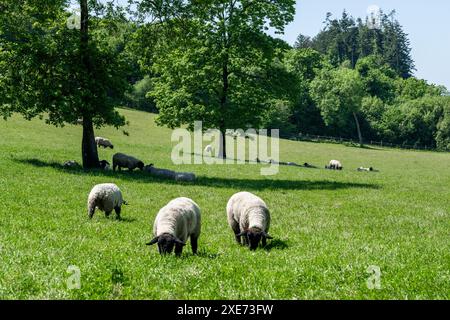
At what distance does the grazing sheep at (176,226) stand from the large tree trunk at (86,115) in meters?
20.5

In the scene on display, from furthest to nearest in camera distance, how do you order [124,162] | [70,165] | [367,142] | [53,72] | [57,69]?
[367,142] < [124,162] < [70,165] < [53,72] < [57,69]

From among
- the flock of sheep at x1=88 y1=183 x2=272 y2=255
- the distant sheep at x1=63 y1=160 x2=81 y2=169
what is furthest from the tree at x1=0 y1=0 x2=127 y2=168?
the flock of sheep at x1=88 y1=183 x2=272 y2=255

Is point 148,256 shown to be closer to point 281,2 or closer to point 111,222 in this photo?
point 111,222

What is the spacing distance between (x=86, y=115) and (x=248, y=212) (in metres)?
21.2

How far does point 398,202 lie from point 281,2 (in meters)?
28.1

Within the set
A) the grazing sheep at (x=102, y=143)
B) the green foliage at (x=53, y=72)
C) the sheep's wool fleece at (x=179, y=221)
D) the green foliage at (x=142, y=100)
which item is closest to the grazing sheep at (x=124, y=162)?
the green foliage at (x=53, y=72)

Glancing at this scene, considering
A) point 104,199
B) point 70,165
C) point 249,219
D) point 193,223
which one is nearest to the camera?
point 193,223

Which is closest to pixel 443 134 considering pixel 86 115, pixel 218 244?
pixel 86 115

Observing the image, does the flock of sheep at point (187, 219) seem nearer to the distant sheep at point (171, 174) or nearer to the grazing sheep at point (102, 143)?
the distant sheep at point (171, 174)

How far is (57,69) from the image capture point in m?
31.4

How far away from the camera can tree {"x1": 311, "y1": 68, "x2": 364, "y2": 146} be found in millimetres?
113312

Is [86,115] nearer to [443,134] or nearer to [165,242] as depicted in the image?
[165,242]

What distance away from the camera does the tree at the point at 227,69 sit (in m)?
46.5

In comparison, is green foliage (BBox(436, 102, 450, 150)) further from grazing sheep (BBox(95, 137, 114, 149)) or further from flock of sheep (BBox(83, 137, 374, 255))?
flock of sheep (BBox(83, 137, 374, 255))
